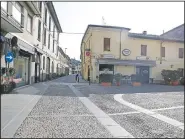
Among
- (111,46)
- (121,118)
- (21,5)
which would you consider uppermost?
(21,5)

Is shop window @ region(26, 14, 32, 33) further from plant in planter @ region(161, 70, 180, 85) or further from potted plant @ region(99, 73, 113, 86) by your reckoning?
plant in planter @ region(161, 70, 180, 85)

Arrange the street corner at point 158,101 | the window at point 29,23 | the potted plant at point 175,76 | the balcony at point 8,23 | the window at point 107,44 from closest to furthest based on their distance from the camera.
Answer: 1. the potted plant at point 175,76
2. the street corner at point 158,101
3. the balcony at point 8,23
4. the window at point 29,23
5. the window at point 107,44

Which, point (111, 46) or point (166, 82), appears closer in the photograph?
point (166, 82)

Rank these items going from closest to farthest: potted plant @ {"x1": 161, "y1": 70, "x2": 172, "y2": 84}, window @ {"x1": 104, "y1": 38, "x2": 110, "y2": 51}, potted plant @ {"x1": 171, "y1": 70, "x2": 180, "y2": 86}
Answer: potted plant @ {"x1": 171, "y1": 70, "x2": 180, "y2": 86} < potted plant @ {"x1": 161, "y1": 70, "x2": 172, "y2": 84} < window @ {"x1": 104, "y1": 38, "x2": 110, "y2": 51}

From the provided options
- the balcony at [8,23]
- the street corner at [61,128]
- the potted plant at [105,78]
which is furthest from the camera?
the potted plant at [105,78]

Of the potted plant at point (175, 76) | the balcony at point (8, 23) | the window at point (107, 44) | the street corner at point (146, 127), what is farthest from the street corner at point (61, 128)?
the window at point (107, 44)

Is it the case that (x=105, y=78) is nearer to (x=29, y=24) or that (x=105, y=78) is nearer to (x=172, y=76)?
(x=29, y=24)

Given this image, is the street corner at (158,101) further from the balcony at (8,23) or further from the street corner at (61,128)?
the balcony at (8,23)

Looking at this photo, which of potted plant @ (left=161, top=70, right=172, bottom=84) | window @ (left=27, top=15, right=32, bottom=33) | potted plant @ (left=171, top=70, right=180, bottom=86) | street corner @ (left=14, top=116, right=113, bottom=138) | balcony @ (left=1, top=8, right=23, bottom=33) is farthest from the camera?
window @ (left=27, top=15, right=32, bottom=33)

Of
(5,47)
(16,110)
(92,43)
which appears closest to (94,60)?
(92,43)

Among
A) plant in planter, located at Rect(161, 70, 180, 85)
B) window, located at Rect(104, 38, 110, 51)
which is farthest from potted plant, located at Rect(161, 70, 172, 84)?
window, located at Rect(104, 38, 110, 51)

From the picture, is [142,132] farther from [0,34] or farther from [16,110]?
[0,34]

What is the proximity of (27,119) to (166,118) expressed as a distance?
387 cm

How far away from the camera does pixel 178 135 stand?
170 inches
